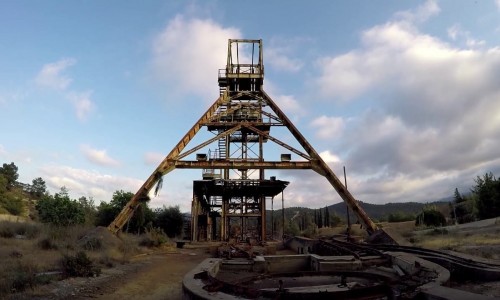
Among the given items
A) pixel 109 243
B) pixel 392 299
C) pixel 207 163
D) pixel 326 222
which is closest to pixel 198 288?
pixel 392 299

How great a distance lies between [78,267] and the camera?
11.3 metres

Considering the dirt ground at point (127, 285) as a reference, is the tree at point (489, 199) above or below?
above

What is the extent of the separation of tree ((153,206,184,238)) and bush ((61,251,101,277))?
1192 inches

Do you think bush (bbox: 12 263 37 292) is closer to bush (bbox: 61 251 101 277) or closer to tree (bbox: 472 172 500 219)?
bush (bbox: 61 251 101 277)

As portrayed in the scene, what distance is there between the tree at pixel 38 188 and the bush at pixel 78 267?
10586 centimetres

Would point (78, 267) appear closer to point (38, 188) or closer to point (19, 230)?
point (19, 230)

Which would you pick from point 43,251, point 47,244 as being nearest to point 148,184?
point 47,244

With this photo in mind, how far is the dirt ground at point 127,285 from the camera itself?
29.6 ft

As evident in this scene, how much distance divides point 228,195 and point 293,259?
69.6ft

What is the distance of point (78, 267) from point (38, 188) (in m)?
111

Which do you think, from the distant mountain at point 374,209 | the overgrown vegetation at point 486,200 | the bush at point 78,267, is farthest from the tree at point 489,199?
the bush at point 78,267

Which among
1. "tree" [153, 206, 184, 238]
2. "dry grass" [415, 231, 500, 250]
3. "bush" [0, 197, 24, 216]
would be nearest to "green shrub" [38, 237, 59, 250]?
"dry grass" [415, 231, 500, 250]

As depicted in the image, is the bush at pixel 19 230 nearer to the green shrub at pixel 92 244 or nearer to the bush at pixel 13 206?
the green shrub at pixel 92 244

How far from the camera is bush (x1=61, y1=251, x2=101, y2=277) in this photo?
11.1m
